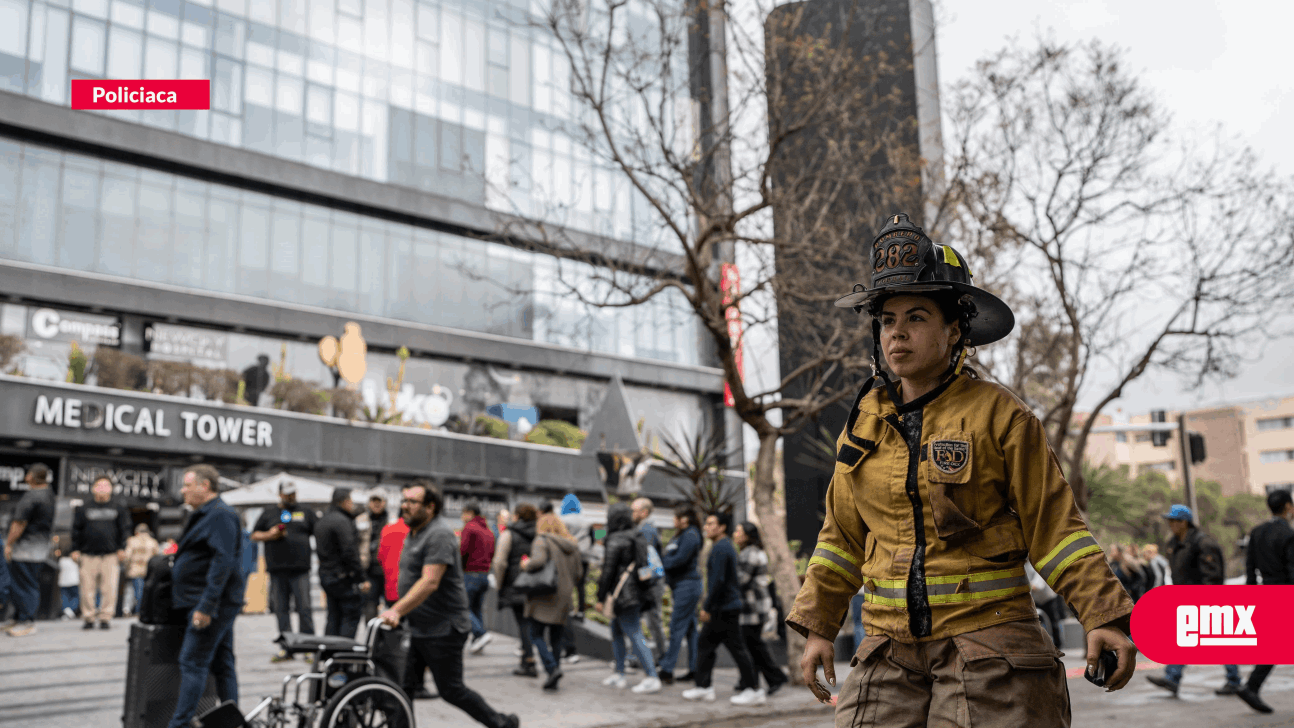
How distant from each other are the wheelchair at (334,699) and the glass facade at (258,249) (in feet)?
48.1

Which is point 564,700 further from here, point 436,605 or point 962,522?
point 962,522

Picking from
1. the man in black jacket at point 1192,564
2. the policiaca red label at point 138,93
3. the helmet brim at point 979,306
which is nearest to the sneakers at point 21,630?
the man in black jacket at point 1192,564

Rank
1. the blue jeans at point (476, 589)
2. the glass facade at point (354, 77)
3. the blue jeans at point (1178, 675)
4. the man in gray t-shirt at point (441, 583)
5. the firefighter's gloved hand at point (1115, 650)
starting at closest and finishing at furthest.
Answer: the firefighter's gloved hand at point (1115, 650)
the man in gray t-shirt at point (441, 583)
the blue jeans at point (1178, 675)
the blue jeans at point (476, 589)
the glass facade at point (354, 77)

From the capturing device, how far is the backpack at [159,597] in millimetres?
6773

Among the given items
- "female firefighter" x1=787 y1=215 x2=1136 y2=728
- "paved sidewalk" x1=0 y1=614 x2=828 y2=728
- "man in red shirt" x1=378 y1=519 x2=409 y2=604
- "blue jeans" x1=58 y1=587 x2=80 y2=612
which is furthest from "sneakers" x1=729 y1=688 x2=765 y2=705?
"blue jeans" x1=58 y1=587 x2=80 y2=612

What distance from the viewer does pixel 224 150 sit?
1130 inches

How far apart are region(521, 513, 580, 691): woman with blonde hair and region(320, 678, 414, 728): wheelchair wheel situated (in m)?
4.23

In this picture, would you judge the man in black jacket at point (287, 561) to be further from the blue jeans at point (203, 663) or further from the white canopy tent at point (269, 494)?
the white canopy tent at point (269, 494)

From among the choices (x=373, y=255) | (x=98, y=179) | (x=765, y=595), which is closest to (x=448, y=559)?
(x=765, y=595)

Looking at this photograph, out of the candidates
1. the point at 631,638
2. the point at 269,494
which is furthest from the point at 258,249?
the point at 631,638

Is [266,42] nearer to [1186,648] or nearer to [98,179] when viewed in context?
[98,179]

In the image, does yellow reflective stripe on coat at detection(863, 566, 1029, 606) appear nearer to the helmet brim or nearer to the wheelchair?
the helmet brim

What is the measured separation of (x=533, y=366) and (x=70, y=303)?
46.6ft

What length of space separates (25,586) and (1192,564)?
12.6 m
